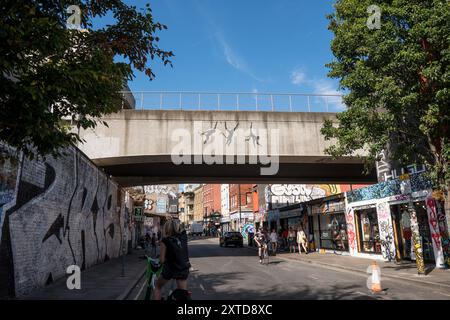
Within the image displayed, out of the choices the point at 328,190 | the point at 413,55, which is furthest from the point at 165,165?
the point at 328,190

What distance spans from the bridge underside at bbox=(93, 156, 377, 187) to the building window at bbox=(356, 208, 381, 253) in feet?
10.0

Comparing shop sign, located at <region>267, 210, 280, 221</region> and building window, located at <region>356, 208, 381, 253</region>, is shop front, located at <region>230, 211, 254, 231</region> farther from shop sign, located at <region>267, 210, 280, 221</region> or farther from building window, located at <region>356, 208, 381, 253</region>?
building window, located at <region>356, 208, 381, 253</region>

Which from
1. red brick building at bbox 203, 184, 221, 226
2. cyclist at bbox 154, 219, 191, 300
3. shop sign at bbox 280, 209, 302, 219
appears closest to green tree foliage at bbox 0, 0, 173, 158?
cyclist at bbox 154, 219, 191, 300

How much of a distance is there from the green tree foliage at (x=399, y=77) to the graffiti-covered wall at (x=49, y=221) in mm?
10083

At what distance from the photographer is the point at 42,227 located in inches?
449

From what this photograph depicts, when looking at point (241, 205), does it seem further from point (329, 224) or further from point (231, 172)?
point (231, 172)

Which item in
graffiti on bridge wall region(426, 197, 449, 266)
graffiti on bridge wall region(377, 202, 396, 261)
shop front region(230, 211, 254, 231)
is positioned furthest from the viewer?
shop front region(230, 211, 254, 231)

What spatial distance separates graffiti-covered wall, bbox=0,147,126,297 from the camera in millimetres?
9344

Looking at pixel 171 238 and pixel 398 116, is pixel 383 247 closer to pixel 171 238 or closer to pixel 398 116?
pixel 398 116

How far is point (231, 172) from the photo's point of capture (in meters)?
25.6

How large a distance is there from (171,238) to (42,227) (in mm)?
7263

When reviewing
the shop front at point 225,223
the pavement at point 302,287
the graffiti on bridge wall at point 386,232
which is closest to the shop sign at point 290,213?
the graffiti on bridge wall at point 386,232

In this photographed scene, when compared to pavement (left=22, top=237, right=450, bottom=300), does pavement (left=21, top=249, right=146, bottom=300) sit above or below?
above

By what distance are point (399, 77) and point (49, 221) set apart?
1242 centimetres
